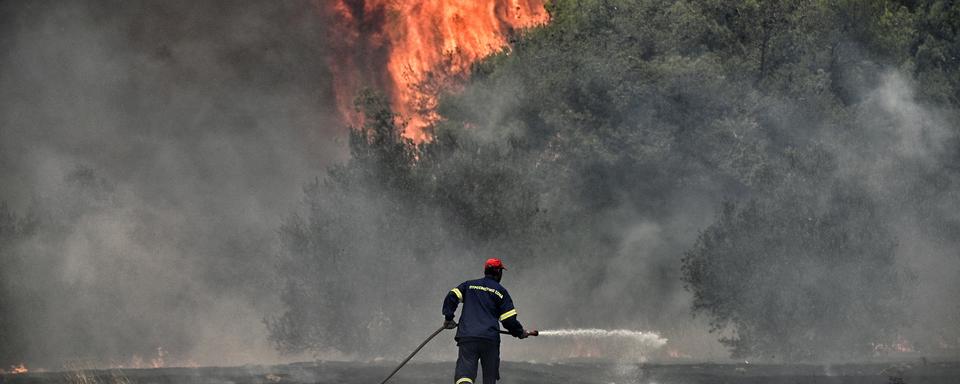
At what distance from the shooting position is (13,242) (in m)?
43.9

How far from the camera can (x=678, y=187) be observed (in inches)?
2175

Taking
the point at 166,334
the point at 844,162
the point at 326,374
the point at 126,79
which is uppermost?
the point at 126,79

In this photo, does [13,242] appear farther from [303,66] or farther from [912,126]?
[912,126]

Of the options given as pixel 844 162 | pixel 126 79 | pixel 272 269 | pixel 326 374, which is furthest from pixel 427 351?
pixel 126 79

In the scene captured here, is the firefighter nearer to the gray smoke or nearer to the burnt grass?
the burnt grass

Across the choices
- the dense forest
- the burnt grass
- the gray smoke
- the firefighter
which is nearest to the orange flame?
the gray smoke

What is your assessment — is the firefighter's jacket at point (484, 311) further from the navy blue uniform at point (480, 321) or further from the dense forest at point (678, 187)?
the dense forest at point (678, 187)

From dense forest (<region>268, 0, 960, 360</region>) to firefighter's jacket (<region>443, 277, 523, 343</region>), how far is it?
22.3 m

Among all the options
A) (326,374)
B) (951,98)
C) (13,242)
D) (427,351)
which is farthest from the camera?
(951,98)

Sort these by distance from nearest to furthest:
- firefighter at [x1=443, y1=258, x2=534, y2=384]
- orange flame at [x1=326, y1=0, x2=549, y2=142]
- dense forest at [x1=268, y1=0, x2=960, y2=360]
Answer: firefighter at [x1=443, y1=258, x2=534, y2=384]
dense forest at [x1=268, y1=0, x2=960, y2=360]
orange flame at [x1=326, y1=0, x2=549, y2=142]

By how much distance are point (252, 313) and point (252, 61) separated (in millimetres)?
15371

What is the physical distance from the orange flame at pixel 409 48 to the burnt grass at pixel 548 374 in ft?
64.7

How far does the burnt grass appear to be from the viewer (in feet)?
113

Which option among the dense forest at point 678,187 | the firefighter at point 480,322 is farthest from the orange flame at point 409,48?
the firefighter at point 480,322
